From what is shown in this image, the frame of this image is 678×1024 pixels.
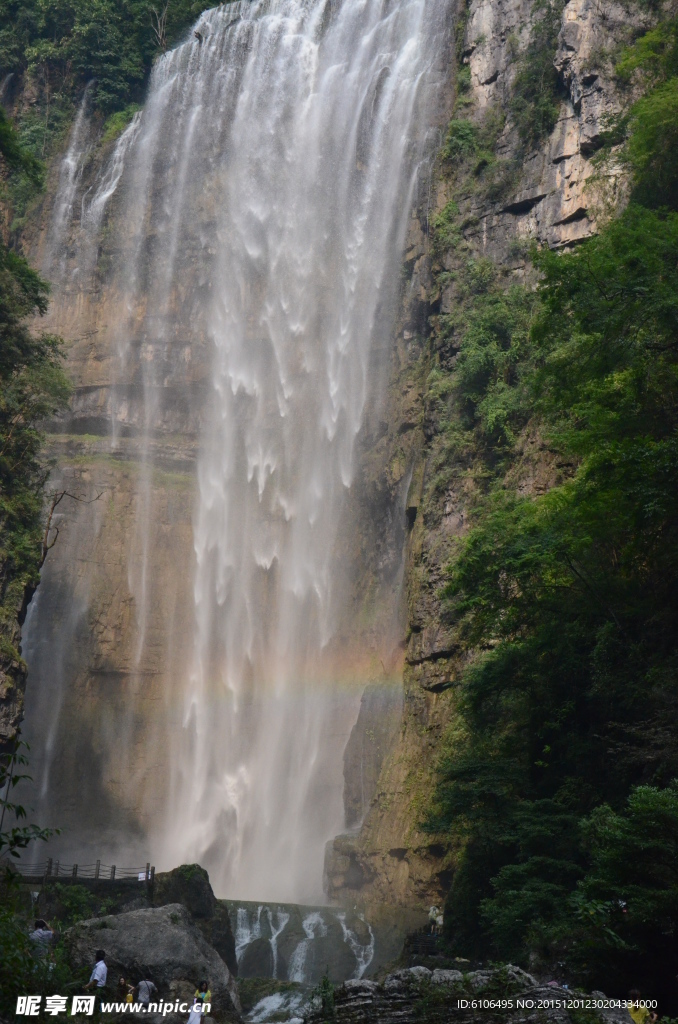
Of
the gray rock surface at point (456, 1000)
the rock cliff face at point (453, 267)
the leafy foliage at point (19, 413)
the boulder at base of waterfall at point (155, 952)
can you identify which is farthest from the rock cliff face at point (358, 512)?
the gray rock surface at point (456, 1000)

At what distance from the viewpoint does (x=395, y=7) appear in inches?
1780

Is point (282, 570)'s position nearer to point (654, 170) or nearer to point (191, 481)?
point (191, 481)

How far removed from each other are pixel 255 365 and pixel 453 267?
12.2m

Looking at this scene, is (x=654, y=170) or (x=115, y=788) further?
(x=115, y=788)

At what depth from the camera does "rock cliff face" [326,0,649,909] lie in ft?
94.0

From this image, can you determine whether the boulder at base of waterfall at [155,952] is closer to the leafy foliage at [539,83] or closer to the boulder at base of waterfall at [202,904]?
the boulder at base of waterfall at [202,904]

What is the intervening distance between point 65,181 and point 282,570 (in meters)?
23.8

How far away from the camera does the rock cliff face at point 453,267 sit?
28.6 metres

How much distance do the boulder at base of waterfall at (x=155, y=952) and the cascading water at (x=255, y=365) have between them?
49.4 feet

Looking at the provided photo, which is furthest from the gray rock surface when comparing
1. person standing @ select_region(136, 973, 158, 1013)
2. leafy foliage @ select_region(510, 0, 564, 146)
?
leafy foliage @ select_region(510, 0, 564, 146)

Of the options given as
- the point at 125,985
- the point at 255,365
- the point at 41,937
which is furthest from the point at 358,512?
the point at 41,937

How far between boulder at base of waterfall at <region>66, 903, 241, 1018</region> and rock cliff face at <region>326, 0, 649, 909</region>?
9.32 meters

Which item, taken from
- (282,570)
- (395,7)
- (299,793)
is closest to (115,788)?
(299,793)

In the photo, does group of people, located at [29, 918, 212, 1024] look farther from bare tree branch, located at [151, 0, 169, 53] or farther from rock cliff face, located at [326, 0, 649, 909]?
bare tree branch, located at [151, 0, 169, 53]
